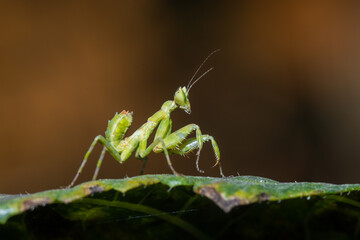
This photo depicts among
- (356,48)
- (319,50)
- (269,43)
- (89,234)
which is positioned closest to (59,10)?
(269,43)

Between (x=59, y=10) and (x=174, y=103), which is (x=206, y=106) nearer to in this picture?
(x=59, y=10)

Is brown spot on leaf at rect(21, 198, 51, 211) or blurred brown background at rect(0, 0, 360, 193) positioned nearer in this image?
brown spot on leaf at rect(21, 198, 51, 211)

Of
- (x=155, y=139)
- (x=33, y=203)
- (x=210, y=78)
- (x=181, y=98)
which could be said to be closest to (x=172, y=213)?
(x=33, y=203)

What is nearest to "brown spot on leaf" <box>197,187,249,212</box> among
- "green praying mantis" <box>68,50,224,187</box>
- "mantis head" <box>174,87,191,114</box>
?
"green praying mantis" <box>68,50,224,187</box>

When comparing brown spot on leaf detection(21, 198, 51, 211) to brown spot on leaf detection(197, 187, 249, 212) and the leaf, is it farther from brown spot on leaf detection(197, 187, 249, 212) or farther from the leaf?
brown spot on leaf detection(197, 187, 249, 212)

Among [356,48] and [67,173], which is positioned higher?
[356,48]

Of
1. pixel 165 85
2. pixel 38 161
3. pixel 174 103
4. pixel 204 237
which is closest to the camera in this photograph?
pixel 204 237
